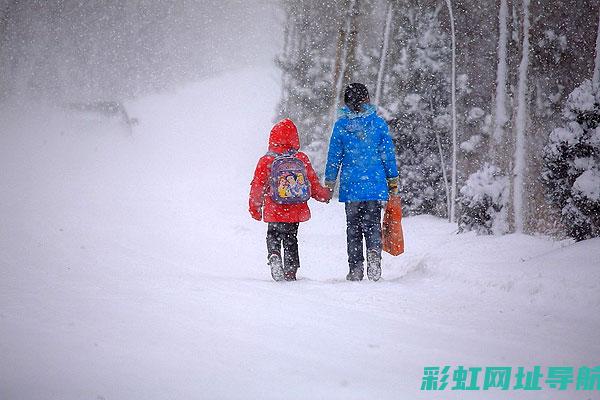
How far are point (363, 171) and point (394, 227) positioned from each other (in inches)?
33.3

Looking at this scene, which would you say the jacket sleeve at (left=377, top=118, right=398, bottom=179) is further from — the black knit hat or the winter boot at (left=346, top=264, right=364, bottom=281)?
the winter boot at (left=346, top=264, right=364, bottom=281)

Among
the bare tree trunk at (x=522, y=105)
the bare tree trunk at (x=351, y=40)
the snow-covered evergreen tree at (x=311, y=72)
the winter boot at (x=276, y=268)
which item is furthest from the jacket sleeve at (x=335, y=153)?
the snow-covered evergreen tree at (x=311, y=72)

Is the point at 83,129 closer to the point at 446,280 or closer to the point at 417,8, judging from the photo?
the point at 417,8

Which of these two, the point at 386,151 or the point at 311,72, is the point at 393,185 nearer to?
the point at 386,151

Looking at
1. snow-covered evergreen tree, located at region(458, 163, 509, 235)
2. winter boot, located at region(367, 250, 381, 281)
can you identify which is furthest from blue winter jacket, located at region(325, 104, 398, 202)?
snow-covered evergreen tree, located at region(458, 163, 509, 235)

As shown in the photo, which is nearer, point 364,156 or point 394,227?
point 364,156

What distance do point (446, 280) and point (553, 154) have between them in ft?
14.4

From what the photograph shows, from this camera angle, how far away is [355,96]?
5.91 meters

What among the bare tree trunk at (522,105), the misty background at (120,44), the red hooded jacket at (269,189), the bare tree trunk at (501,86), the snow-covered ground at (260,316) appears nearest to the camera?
the snow-covered ground at (260,316)

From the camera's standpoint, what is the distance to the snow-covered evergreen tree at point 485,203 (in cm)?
1005

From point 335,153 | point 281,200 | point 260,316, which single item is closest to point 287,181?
point 281,200

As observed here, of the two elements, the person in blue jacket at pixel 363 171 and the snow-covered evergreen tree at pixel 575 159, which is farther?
the snow-covered evergreen tree at pixel 575 159

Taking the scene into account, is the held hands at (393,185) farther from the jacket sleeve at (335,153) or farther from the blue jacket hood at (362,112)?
the blue jacket hood at (362,112)

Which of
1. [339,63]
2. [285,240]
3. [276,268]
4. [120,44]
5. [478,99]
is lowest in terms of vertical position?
[276,268]
